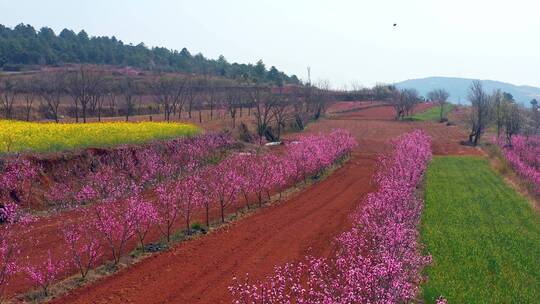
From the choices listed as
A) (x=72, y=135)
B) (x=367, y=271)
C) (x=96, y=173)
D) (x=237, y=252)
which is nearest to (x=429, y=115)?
(x=72, y=135)

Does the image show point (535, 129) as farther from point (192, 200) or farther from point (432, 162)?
point (192, 200)

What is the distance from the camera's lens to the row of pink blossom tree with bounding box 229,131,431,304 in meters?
11.3

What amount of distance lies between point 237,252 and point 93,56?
137 metres

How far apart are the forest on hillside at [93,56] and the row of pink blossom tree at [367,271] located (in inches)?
4251

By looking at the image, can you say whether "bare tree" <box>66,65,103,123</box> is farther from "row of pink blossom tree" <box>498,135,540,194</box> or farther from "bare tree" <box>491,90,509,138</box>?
"bare tree" <box>491,90,509,138</box>

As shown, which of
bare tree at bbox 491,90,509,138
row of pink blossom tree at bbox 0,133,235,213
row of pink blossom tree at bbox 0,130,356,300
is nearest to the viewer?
row of pink blossom tree at bbox 0,130,356,300

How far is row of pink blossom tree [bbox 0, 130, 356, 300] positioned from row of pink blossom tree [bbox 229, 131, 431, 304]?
5.85 meters

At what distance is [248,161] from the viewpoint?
36.1 m

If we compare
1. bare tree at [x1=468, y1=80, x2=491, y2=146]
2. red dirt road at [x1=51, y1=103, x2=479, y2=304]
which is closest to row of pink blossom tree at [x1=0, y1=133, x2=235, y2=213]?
red dirt road at [x1=51, y1=103, x2=479, y2=304]

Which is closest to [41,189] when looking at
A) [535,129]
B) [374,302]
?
[374,302]

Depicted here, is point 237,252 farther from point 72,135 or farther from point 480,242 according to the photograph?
point 72,135

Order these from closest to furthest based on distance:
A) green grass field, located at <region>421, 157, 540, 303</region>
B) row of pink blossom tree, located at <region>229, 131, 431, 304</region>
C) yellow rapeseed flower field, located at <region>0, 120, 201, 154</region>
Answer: row of pink blossom tree, located at <region>229, 131, 431, 304</region>, green grass field, located at <region>421, 157, 540, 303</region>, yellow rapeseed flower field, located at <region>0, 120, 201, 154</region>

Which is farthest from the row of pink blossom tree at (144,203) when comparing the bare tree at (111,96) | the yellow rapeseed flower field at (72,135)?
the bare tree at (111,96)

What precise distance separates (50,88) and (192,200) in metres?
52.4
